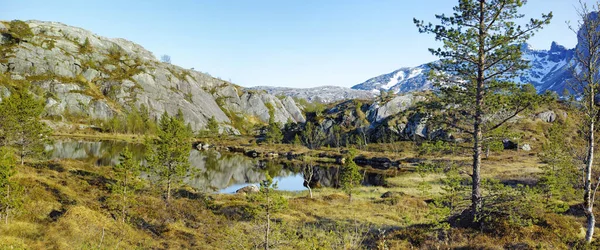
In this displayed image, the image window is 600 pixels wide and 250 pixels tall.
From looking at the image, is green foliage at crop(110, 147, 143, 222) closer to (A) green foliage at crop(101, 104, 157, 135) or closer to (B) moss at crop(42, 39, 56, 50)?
(A) green foliage at crop(101, 104, 157, 135)

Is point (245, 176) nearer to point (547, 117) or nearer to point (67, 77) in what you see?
point (547, 117)

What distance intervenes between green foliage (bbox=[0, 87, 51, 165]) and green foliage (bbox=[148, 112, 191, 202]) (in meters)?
18.0

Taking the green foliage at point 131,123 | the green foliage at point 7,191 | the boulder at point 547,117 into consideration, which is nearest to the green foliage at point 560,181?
the green foliage at point 7,191

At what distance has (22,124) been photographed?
3838 centimetres

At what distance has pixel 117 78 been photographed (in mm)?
194000

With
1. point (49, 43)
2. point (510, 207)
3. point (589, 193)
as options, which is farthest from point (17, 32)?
point (589, 193)

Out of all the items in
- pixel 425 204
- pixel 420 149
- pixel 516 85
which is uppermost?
pixel 516 85

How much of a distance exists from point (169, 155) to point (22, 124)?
21586mm

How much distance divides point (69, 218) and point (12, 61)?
199537 millimetres

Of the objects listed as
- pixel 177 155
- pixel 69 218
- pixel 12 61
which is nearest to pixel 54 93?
pixel 12 61

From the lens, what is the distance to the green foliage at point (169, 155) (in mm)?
31594

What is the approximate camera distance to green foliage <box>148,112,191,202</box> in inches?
1244

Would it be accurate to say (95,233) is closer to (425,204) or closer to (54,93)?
(425,204)

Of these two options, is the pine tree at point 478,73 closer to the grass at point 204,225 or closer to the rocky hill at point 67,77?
the grass at point 204,225
